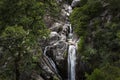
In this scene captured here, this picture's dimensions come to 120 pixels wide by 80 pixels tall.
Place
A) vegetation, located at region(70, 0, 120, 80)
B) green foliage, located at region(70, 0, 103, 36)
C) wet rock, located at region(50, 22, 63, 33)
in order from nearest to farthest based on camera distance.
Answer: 1. vegetation, located at region(70, 0, 120, 80)
2. green foliage, located at region(70, 0, 103, 36)
3. wet rock, located at region(50, 22, 63, 33)

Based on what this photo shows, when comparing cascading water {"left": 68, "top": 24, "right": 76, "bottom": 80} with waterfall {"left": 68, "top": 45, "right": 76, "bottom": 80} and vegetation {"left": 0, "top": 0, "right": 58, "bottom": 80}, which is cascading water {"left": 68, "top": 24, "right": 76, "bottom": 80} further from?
vegetation {"left": 0, "top": 0, "right": 58, "bottom": 80}

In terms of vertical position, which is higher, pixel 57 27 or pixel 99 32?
pixel 57 27

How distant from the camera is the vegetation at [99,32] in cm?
1781

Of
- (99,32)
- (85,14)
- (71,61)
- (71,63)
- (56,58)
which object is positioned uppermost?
(85,14)

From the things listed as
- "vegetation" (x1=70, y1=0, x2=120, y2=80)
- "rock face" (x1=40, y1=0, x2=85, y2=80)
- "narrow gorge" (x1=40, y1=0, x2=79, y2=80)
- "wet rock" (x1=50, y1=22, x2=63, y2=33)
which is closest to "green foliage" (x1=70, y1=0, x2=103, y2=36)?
"vegetation" (x1=70, y1=0, x2=120, y2=80)

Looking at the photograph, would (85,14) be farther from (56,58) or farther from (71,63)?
(56,58)

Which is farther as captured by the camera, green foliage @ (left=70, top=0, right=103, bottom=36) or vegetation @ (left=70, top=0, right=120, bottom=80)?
green foliage @ (left=70, top=0, right=103, bottom=36)

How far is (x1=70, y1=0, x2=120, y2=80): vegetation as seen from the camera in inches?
701

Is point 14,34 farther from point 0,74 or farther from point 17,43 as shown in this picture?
point 0,74

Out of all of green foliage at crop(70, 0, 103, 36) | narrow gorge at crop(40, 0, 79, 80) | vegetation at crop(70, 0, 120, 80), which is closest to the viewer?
vegetation at crop(70, 0, 120, 80)

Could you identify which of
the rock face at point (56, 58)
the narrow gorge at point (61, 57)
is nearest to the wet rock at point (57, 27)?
the rock face at point (56, 58)

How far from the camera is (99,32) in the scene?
18688 mm

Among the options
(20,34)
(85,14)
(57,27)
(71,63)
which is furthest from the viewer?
(57,27)

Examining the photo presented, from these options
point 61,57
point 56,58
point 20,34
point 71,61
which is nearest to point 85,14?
point 71,61
